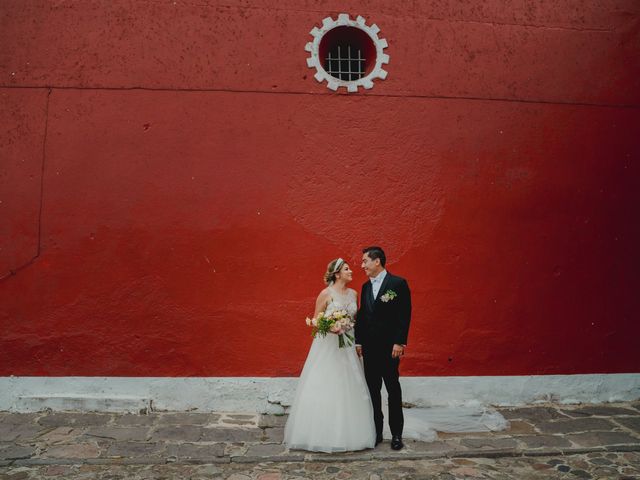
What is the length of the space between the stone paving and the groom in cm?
40

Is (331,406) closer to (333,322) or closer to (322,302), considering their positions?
(333,322)

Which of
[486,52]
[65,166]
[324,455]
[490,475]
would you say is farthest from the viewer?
[486,52]

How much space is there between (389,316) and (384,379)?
59 centimetres

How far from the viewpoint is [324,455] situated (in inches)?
179

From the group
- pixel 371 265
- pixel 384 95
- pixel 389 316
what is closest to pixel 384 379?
pixel 389 316

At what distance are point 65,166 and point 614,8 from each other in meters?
6.71

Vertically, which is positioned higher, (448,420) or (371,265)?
(371,265)

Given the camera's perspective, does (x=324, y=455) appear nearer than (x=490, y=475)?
No

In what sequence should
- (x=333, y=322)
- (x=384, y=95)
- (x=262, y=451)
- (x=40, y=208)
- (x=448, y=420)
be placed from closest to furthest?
(x=333, y=322), (x=262, y=451), (x=448, y=420), (x=40, y=208), (x=384, y=95)

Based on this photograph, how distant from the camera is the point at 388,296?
4641 mm

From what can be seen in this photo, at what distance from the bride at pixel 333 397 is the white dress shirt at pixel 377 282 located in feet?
0.73

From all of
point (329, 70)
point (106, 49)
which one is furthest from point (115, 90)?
point (329, 70)

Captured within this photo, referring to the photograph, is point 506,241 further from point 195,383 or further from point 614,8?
point 195,383

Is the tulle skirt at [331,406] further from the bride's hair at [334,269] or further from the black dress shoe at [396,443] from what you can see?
the bride's hair at [334,269]
